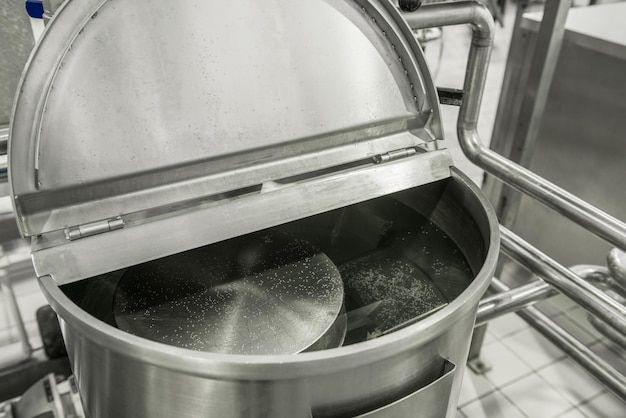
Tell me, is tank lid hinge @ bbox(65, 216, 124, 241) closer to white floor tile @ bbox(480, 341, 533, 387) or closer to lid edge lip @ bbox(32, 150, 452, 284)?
lid edge lip @ bbox(32, 150, 452, 284)

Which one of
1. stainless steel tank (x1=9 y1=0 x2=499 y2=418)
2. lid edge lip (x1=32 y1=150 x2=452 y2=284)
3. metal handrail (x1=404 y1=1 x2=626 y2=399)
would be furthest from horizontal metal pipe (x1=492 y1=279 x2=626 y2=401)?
lid edge lip (x1=32 y1=150 x2=452 y2=284)

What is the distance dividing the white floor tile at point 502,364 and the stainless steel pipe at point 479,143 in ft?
3.25

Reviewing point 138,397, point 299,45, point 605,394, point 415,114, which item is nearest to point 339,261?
point 415,114

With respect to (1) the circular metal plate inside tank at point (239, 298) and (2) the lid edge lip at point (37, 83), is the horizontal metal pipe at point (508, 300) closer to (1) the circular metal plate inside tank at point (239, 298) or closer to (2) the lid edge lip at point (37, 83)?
(1) the circular metal plate inside tank at point (239, 298)

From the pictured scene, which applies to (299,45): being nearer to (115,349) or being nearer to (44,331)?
(115,349)

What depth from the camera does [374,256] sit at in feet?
4.14

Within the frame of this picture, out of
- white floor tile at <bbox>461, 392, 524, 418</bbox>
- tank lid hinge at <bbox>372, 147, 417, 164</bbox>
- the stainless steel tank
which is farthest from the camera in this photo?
white floor tile at <bbox>461, 392, 524, 418</bbox>

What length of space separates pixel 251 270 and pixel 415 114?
46 centimetres

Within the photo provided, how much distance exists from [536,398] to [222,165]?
5.05 feet

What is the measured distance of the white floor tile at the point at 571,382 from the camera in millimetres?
1890

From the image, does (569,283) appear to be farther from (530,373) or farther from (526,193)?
(530,373)

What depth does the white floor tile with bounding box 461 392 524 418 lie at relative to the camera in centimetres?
180

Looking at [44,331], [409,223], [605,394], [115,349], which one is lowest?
[605,394]

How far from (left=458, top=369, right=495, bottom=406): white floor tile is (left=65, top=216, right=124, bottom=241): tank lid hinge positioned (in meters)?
1.47
